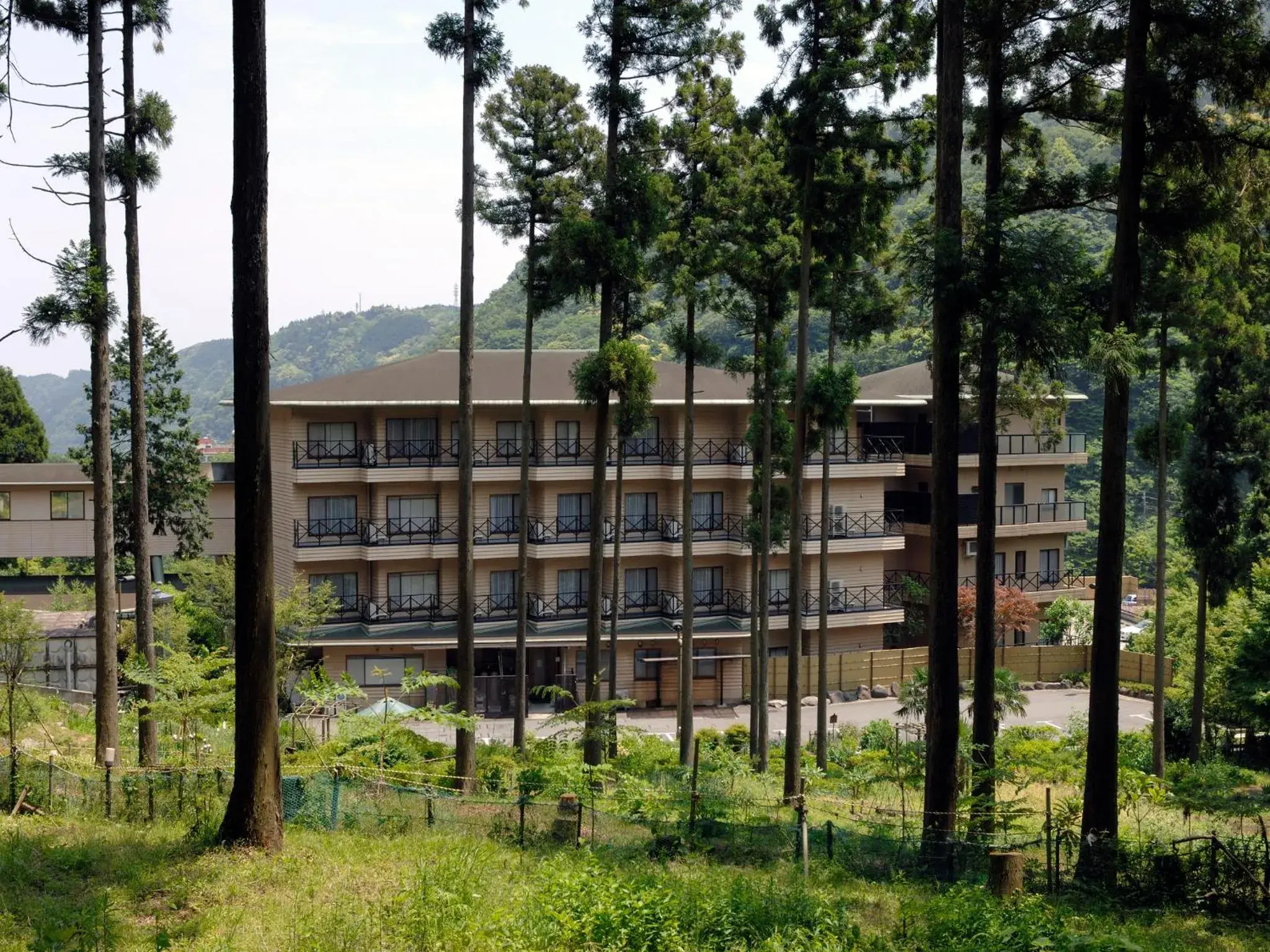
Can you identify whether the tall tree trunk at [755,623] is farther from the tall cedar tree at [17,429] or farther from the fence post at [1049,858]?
the tall cedar tree at [17,429]

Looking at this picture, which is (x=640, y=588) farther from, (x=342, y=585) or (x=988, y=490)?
(x=988, y=490)

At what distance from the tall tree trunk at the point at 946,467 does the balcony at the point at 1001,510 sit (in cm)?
2957

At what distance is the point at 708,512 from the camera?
41.3 metres

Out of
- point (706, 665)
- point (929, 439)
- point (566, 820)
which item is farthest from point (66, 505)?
point (566, 820)

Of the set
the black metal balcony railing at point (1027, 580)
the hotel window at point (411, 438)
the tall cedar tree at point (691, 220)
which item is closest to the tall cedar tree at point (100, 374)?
the tall cedar tree at point (691, 220)

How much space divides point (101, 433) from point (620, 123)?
11.7 m

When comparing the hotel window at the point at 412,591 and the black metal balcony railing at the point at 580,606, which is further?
the hotel window at the point at 412,591

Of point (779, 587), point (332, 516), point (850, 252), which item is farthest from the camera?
point (779, 587)

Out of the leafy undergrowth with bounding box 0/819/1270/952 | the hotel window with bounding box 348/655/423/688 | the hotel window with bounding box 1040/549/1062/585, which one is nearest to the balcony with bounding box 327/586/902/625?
the hotel window with bounding box 348/655/423/688

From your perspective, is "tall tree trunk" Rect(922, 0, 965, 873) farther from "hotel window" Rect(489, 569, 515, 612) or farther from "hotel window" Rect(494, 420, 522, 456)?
"hotel window" Rect(489, 569, 515, 612)

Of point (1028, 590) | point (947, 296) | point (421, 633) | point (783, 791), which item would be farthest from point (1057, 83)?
point (1028, 590)

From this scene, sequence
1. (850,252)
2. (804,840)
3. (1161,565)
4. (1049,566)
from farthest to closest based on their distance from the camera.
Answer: (1049,566)
(1161,565)
(850,252)
(804,840)

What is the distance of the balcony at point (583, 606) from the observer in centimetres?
3844

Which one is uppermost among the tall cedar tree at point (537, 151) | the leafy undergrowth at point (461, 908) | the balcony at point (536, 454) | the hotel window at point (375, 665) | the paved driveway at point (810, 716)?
the tall cedar tree at point (537, 151)
